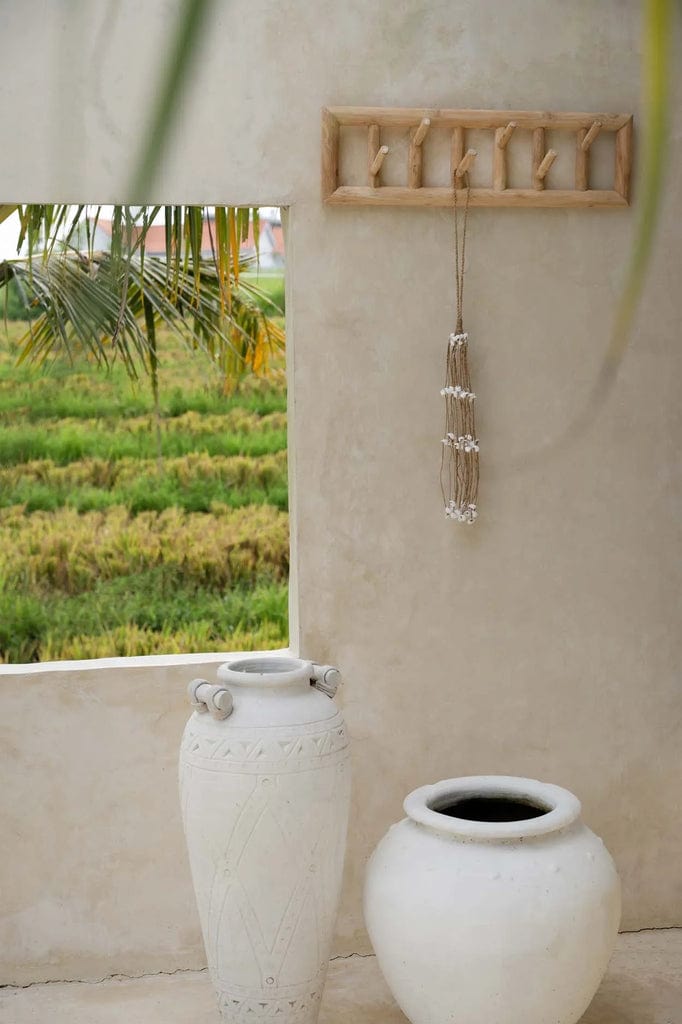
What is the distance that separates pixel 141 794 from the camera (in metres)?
2.93

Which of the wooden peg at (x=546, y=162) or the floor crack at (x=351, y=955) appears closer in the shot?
the wooden peg at (x=546, y=162)

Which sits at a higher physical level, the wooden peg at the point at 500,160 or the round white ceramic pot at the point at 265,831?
the wooden peg at the point at 500,160

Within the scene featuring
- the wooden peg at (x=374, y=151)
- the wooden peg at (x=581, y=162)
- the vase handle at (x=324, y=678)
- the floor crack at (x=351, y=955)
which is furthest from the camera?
the floor crack at (x=351, y=955)

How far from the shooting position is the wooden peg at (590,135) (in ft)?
9.54

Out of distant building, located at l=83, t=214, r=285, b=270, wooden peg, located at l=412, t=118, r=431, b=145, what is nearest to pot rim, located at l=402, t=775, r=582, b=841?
wooden peg, located at l=412, t=118, r=431, b=145

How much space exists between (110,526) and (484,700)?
136 inches

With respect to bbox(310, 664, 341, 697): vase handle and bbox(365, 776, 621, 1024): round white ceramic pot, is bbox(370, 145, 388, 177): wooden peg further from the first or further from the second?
bbox(365, 776, 621, 1024): round white ceramic pot

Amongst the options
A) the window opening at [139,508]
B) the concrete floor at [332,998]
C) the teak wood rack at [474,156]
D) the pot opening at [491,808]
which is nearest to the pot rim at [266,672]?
the pot opening at [491,808]

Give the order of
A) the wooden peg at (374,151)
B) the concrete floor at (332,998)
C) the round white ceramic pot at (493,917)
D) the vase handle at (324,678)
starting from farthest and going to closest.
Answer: the wooden peg at (374,151) → the concrete floor at (332,998) → the vase handle at (324,678) → the round white ceramic pot at (493,917)

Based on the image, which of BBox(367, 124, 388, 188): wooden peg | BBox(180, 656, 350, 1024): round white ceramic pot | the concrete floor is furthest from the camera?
BBox(367, 124, 388, 188): wooden peg

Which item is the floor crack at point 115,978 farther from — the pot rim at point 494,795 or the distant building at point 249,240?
the distant building at point 249,240

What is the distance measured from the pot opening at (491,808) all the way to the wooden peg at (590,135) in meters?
1.57

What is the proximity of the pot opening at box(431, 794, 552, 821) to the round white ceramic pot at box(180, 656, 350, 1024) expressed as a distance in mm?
258

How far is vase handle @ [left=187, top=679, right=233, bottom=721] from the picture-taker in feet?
8.15
